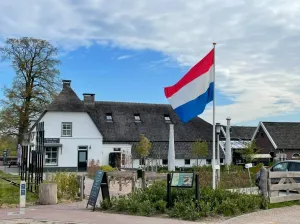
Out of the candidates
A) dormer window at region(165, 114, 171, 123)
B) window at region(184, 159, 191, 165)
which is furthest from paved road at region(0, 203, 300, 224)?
dormer window at region(165, 114, 171, 123)

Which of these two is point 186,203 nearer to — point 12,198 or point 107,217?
point 107,217

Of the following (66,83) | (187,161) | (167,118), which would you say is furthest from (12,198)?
(167,118)

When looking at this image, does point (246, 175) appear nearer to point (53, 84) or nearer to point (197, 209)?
point (197, 209)

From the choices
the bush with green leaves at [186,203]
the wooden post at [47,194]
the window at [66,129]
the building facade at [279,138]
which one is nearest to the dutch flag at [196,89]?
the bush with green leaves at [186,203]

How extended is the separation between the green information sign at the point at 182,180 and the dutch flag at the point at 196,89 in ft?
6.05

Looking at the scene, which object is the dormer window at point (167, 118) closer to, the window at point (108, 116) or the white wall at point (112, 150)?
the white wall at point (112, 150)

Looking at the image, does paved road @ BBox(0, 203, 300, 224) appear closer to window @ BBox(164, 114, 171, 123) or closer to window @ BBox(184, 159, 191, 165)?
window @ BBox(184, 159, 191, 165)

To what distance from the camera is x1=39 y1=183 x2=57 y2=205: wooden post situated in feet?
49.2

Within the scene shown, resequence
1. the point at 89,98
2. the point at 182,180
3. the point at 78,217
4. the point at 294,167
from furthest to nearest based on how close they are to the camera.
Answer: the point at 89,98, the point at 294,167, the point at 182,180, the point at 78,217

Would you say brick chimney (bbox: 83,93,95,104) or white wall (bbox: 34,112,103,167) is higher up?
brick chimney (bbox: 83,93,95,104)

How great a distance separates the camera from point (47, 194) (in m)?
15.0

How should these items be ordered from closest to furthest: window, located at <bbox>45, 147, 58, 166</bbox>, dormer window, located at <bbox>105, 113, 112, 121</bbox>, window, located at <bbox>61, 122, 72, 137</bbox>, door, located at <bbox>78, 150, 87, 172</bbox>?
window, located at <bbox>45, 147, 58, 166</bbox>
window, located at <bbox>61, 122, 72, 137</bbox>
door, located at <bbox>78, 150, 87, 172</bbox>
dormer window, located at <bbox>105, 113, 112, 121</bbox>

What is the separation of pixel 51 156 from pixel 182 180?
34.8m

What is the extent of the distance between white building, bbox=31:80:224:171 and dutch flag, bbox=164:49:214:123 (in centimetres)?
3041
